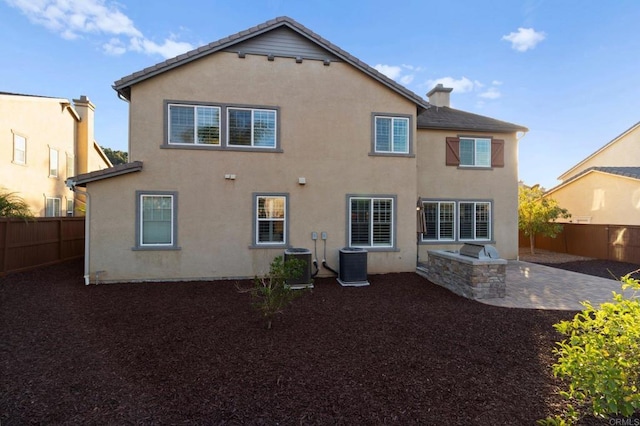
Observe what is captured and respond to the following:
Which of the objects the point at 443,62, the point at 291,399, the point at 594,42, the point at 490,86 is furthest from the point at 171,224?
the point at 594,42

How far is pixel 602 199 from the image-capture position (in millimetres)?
16344

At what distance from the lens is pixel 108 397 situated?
330cm

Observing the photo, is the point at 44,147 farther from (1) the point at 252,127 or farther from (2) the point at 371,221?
(2) the point at 371,221

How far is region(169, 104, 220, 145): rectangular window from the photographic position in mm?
9211

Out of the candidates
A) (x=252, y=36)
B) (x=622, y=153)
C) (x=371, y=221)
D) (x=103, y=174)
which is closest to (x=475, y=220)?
(x=371, y=221)

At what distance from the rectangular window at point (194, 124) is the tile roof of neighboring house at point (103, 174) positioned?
53.0 inches

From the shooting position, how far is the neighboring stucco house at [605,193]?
49.0ft

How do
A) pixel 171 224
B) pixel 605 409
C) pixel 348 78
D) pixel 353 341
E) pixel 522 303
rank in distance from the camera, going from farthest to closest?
pixel 348 78 < pixel 171 224 < pixel 522 303 < pixel 353 341 < pixel 605 409

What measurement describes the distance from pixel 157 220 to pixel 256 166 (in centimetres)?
346

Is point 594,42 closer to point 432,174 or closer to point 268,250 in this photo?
point 432,174

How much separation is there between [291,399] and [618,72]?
60.0 ft

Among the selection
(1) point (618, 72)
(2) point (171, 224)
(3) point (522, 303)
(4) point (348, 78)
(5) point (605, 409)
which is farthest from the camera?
(1) point (618, 72)

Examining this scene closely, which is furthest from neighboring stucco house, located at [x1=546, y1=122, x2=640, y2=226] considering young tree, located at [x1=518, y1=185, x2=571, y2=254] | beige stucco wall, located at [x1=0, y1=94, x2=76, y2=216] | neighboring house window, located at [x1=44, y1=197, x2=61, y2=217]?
neighboring house window, located at [x1=44, y1=197, x2=61, y2=217]

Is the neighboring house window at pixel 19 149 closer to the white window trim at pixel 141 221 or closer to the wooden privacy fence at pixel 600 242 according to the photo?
the white window trim at pixel 141 221
